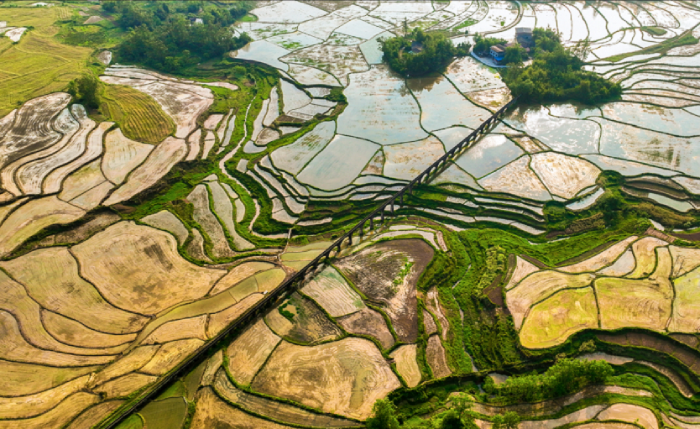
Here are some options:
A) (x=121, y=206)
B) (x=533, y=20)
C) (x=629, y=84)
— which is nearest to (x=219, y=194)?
(x=121, y=206)

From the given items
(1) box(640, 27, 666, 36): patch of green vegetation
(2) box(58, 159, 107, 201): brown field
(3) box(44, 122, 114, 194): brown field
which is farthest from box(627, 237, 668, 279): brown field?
(1) box(640, 27, 666, 36): patch of green vegetation

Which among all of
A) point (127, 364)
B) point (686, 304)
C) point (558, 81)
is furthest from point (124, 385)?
point (558, 81)

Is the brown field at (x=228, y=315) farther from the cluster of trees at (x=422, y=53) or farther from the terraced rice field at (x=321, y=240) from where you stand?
the cluster of trees at (x=422, y=53)

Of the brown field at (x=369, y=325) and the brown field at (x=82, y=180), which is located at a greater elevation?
the brown field at (x=369, y=325)

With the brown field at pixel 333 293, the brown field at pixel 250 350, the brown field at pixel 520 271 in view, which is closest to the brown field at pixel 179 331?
the brown field at pixel 250 350

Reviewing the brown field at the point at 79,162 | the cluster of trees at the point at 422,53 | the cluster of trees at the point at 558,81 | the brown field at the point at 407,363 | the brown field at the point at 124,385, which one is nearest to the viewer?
the brown field at the point at 124,385

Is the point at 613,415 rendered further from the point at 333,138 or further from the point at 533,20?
the point at 533,20

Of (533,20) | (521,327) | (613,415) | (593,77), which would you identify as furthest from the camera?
(533,20)

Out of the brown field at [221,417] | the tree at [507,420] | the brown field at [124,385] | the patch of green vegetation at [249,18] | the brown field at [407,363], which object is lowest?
the brown field at [124,385]
